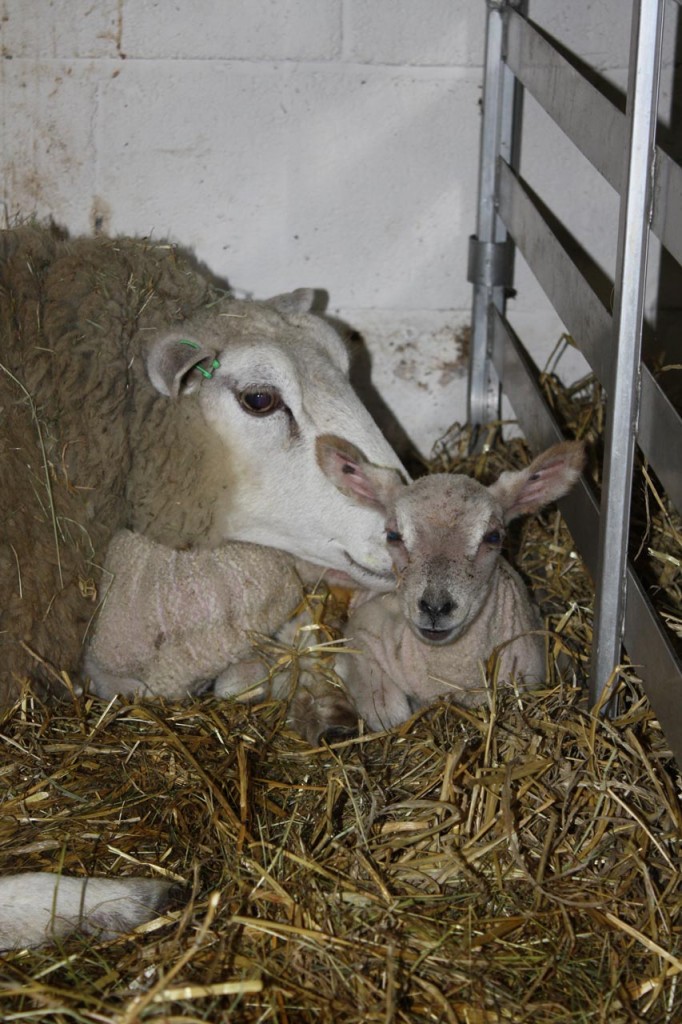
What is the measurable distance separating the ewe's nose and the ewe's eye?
72cm

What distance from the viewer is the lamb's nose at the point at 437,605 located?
2.84 metres

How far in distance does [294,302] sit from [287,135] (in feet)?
3.06

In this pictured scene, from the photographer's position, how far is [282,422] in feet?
10.7

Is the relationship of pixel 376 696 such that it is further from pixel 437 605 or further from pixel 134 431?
pixel 134 431

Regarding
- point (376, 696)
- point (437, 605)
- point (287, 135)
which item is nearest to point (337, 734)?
point (376, 696)

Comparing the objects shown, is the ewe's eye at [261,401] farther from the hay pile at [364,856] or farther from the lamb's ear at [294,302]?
the hay pile at [364,856]

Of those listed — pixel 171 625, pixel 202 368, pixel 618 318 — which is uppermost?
pixel 618 318

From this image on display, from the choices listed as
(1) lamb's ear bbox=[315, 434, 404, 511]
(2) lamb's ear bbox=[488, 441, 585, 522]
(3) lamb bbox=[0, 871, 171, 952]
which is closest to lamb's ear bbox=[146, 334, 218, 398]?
(1) lamb's ear bbox=[315, 434, 404, 511]

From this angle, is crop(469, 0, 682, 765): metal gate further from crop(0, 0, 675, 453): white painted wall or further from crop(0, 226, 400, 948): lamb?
crop(0, 226, 400, 948): lamb

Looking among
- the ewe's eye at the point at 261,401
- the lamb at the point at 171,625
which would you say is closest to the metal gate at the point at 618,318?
the ewe's eye at the point at 261,401

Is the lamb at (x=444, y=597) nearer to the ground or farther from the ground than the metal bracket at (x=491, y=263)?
nearer to the ground

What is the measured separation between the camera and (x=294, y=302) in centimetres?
365

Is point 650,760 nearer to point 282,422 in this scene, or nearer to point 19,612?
point 282,422

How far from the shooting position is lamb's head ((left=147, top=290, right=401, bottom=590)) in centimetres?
320
